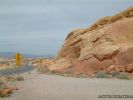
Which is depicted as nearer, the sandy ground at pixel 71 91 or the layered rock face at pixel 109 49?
the sandy ground at pixel 71 91

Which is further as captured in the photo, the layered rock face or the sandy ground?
the layered rock face

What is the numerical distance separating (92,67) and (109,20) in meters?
14.4

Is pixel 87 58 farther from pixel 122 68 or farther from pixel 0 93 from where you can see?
pixel 0 93

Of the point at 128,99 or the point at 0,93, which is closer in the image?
the point at 128,99

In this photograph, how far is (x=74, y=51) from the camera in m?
56.2

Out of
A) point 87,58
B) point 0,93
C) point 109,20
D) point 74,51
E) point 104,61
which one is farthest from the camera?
point 74,51

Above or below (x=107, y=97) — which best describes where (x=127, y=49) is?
above

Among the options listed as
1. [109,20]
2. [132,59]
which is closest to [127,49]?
[132,59]

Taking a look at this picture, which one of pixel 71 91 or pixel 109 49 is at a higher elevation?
pixel 109 49

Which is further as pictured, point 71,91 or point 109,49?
point 109,49

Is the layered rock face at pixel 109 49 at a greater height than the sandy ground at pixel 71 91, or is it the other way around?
the layered rock face at pixel 109 49

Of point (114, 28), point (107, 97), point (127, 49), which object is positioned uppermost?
point (114, 28)

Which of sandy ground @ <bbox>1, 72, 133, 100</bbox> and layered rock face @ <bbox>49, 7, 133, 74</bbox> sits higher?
layered rock face @ <bbox>49, 7, 133, 74</bbox>

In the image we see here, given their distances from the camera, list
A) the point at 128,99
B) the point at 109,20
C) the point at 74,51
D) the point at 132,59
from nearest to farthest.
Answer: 1. the point at 128,99
2. the point at 132,59
3. the point at 109,20
4. the point at 74,51
